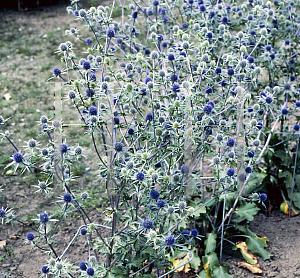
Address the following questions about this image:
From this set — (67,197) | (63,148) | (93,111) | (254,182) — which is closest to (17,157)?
(63,148)

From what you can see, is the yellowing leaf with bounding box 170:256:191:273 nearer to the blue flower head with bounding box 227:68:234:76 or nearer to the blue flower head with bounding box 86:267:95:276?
the blue flower head with bounding box 86:267:95:276

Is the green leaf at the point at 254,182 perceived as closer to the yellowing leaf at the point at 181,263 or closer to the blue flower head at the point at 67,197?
the yellowing leaf at the point at 181,263

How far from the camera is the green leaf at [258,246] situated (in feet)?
11.5

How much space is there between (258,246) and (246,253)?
0.47 feet

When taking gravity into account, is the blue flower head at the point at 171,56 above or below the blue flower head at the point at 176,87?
above

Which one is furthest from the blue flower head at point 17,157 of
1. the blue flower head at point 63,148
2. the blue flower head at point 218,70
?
the blue flower head at point 218,70

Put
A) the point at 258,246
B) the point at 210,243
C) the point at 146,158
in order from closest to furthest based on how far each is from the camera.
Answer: the point at 146,158 < the point at 210,243 < the point at 258,246

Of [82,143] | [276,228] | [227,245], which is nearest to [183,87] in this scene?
[227,245]

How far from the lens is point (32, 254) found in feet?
11.7

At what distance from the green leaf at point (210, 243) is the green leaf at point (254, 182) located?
2.53ft

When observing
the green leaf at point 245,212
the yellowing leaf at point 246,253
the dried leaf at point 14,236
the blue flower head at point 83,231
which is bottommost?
the yellowing leaf at point 246,253

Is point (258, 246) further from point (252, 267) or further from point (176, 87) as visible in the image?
point (176, 87)

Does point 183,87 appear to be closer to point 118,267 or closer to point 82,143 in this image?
point 118,267

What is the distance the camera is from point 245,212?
3674 mm
